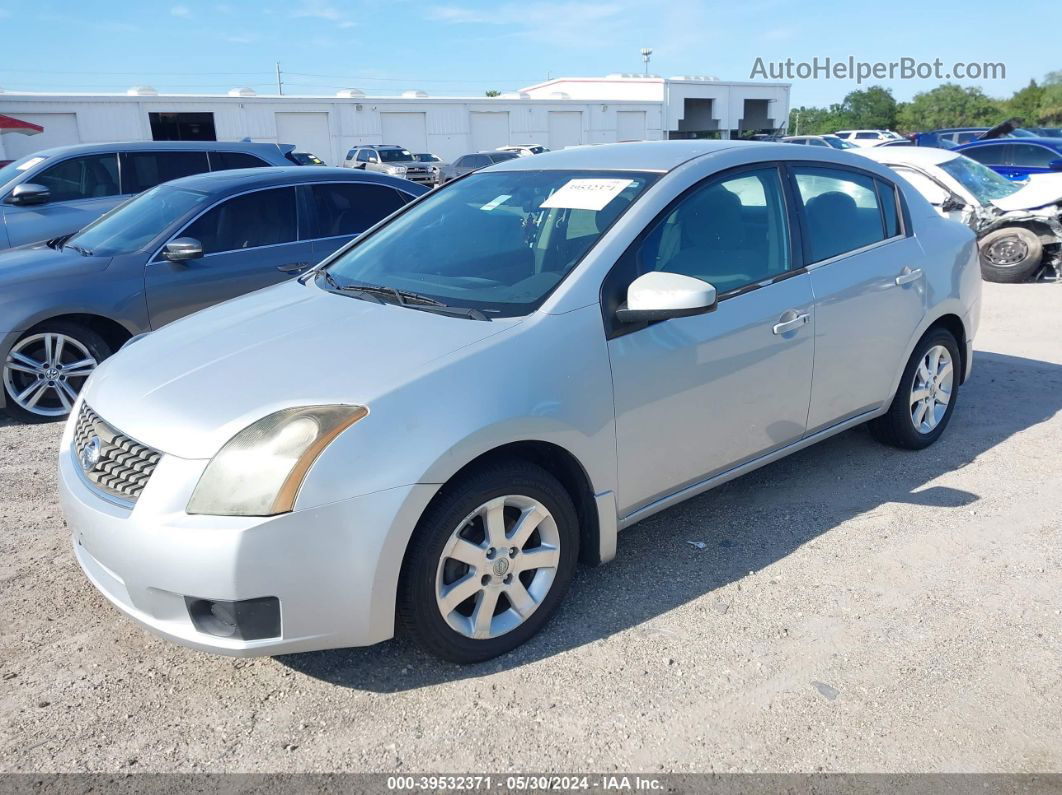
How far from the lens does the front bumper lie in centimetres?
243

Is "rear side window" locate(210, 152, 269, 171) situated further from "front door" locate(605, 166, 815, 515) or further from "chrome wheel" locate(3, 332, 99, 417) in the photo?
"front door" locate(605, 166, 815, 515)

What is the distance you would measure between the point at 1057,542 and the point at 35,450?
555 cm

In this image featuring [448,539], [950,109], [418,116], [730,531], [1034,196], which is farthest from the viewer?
[950,109]

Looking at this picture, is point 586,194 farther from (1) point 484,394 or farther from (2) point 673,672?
(2) point 673,672

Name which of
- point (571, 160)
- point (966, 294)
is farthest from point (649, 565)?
point (966, 294)

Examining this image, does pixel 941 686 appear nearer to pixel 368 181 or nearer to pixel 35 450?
pixel 35 450

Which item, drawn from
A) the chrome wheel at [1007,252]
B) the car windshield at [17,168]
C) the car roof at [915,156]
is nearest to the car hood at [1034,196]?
the chrome wheel at [1007,252]

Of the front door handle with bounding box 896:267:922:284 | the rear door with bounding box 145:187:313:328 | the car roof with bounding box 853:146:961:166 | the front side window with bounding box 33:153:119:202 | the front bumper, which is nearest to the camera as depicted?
the front bumper

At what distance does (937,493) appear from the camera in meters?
4.15

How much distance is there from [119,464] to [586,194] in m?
2.05

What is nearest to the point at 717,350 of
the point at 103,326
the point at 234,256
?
the point at 234,256

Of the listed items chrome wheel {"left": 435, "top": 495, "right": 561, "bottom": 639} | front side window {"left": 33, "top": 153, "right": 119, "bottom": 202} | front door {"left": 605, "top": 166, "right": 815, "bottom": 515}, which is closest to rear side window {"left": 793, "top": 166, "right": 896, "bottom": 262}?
front door {"left": 605, "top": 166, "right": 815, "bottom": 515}

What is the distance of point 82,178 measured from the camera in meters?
8.38

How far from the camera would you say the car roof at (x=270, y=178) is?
6285mm
